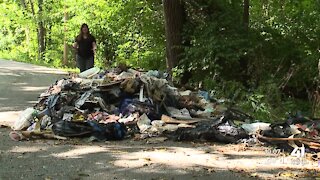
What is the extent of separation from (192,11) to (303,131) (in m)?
7.21

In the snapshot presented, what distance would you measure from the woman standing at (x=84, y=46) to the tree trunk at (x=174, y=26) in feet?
6.93

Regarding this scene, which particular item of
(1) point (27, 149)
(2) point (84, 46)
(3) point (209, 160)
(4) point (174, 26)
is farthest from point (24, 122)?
(4) point (174, 26)

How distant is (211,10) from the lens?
13812 millimetres

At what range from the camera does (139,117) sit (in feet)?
25.6

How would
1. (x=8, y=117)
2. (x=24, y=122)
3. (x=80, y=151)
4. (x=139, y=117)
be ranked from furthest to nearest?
(x=8, y=117), (x=139, y=117), (x=24, y=122), (x=80, y=151)

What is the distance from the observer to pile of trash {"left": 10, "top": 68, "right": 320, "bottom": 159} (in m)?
7.01

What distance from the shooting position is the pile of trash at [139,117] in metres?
7.01

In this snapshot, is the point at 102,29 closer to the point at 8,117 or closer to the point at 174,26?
the point at 174,26

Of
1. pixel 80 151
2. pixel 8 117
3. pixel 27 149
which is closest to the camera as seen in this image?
pixel 80 151

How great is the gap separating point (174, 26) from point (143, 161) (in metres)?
7.66

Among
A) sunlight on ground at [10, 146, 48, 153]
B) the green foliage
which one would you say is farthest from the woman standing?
sunlight on ground at [10, 146, 48, 153]

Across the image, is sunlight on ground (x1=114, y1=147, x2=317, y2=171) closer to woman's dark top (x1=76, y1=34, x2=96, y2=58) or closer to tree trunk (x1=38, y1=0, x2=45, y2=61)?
woman's dark top (x1=76, y1=34, x2=96, y2=58)

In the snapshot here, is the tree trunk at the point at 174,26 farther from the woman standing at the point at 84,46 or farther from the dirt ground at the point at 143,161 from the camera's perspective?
the dirt ground at the point at 143,161

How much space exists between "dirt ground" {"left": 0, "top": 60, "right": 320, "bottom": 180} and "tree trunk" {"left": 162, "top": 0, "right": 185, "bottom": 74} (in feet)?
20.6
